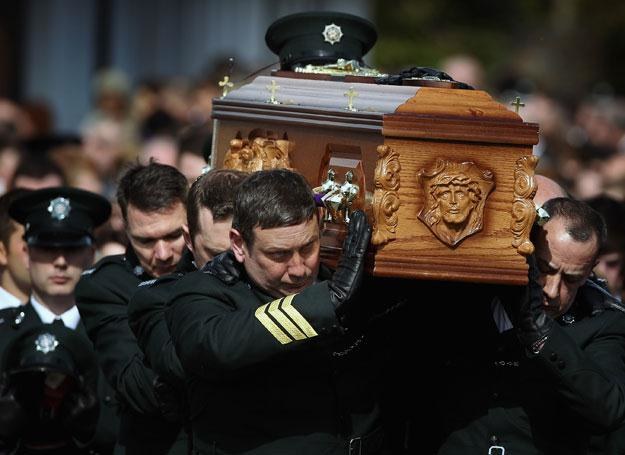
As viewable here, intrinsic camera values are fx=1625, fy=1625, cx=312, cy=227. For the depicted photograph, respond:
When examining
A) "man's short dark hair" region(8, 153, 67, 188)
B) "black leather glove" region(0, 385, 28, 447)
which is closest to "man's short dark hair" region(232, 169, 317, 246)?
"black leather glove" region(0, 385, 28, 447)

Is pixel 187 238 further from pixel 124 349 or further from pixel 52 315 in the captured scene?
pixel 52 315

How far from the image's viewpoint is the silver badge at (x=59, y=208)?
690 cm

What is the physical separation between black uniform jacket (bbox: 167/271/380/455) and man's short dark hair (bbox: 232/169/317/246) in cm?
22

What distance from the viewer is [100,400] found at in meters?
6.54

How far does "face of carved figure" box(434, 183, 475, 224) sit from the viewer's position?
4.79 meters

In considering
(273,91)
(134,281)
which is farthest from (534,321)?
(134,281)

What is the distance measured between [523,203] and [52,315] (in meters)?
2.77

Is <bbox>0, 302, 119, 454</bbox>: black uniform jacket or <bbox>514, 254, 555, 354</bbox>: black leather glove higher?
<bbox>514, 254, 555, 354</bbox>: black leather glove

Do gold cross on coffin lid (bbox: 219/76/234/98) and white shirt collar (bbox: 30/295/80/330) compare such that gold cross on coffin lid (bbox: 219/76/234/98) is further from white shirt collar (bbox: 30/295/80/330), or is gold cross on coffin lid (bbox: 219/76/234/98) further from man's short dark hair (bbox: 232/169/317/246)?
white shirt collar (bbox: 30/295/80/330)

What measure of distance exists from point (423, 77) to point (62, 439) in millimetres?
2212

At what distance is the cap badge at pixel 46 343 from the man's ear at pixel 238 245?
163 centimetres

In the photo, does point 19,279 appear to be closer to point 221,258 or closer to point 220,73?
point 221,258

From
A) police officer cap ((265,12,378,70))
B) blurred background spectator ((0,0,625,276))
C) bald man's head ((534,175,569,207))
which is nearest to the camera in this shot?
bald man's head ((534,175,569,207))

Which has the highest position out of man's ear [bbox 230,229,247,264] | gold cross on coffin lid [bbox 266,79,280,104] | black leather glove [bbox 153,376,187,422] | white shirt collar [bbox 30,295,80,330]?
gold cross on coffin lid [bbox 266,79,280,104]
